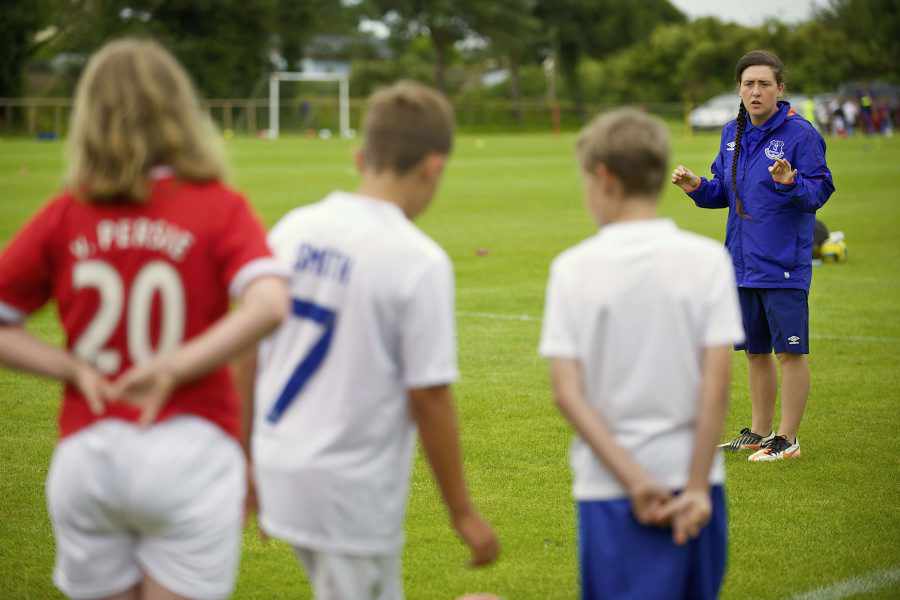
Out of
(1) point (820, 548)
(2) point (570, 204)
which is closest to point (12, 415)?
(1) point (820, 548)

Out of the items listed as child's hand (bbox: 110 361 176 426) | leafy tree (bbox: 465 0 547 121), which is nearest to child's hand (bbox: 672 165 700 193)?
child's hand (bbox: 110 361 176 426)

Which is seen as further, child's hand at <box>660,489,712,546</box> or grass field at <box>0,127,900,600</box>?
grass field at <box>0,127,900,600</box>

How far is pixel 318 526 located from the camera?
312cm

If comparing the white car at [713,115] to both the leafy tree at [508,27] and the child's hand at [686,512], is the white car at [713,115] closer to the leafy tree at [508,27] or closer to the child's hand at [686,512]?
the leafy tree at [508,27]

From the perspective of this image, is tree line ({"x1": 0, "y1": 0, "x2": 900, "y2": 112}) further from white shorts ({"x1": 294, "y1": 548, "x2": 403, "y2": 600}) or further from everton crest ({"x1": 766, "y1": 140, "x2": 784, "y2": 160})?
white shorts ({"x1": 294, "y1": 548, "x2": 403, "y2": 600})

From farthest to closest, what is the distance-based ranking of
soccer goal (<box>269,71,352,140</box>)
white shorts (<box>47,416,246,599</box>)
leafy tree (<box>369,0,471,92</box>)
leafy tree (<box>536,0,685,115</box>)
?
leafy tree (<box>536,0,685,115</box>), leafy tree (<box>369,0,471,92</box>), soccer goal (<box>269,71,352,140</box>), white shorts (<box>47,416,246,599</box>)

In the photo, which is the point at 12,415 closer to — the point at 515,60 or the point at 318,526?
the point at 318,526

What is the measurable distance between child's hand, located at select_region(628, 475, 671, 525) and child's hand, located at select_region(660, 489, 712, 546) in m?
0.02

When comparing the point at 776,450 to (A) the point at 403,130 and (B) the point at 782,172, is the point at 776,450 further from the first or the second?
(A) the point at 403,130

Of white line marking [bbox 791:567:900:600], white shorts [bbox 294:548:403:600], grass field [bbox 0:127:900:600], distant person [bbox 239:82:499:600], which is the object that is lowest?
grass field [bbox 0:127:900:600]

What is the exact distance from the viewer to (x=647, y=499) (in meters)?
3.11

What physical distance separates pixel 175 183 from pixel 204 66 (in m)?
70.9

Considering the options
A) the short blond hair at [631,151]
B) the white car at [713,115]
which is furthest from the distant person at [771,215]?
the white car at [713,115]

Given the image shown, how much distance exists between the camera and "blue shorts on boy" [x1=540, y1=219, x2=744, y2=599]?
3.12m
